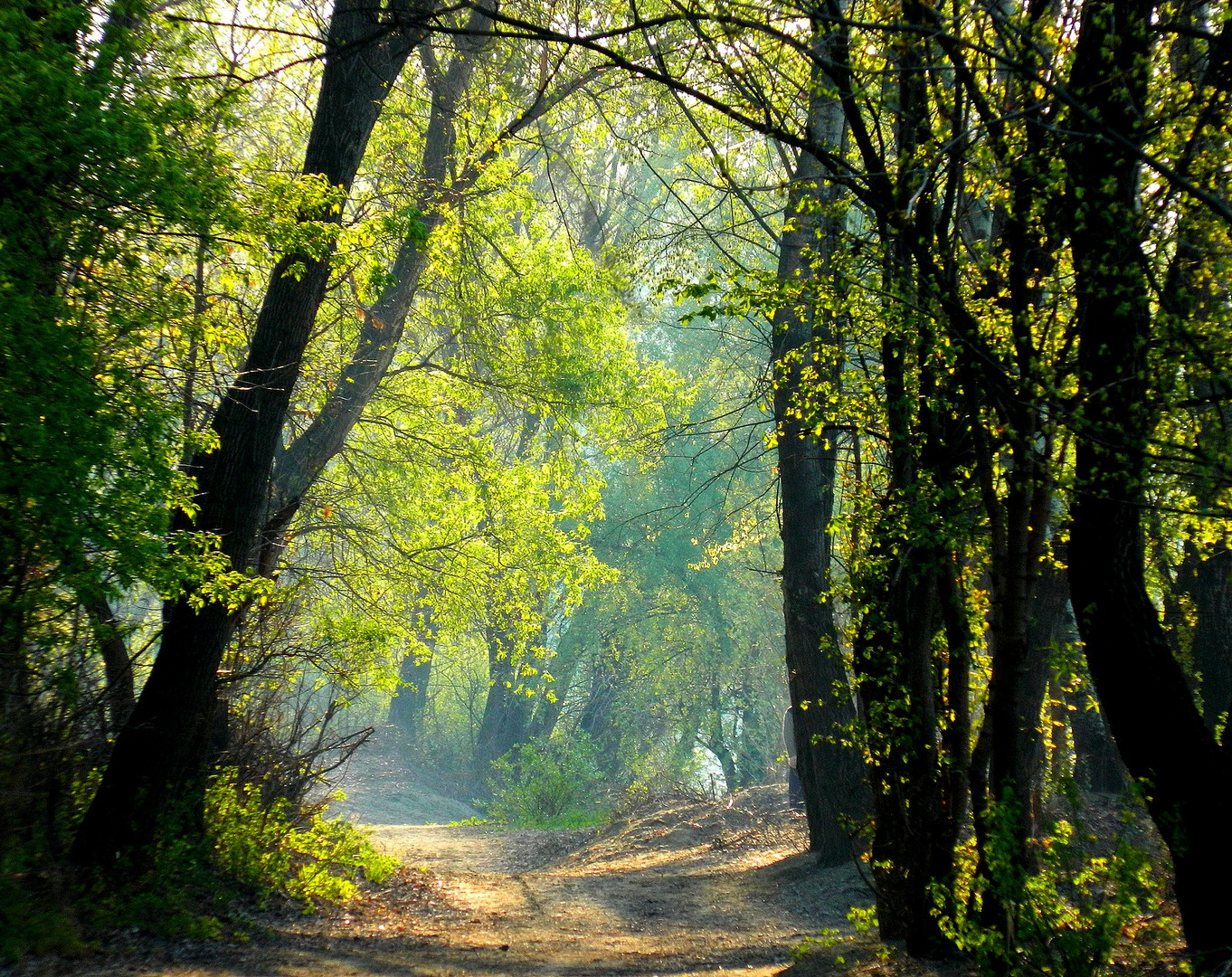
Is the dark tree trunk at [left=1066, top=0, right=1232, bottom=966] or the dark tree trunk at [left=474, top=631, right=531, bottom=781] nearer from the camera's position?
the dark tree trunk at [left=1066, top=0, right=1232, bottom=966]

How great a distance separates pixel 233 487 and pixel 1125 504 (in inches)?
254

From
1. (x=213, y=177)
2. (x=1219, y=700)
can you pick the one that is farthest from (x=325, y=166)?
(x=1219, y=700)

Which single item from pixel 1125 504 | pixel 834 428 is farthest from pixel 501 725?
pixel 1125 504

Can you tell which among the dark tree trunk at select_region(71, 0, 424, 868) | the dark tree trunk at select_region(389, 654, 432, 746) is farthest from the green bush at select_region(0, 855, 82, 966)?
the dark tree trunk at select_region(389, 654, 432, 746)

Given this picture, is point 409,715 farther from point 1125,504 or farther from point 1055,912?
point 1125,504

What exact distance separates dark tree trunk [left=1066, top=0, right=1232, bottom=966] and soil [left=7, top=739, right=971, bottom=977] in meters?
1.90

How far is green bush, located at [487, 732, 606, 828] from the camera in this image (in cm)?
2339

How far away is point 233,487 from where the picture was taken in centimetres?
784

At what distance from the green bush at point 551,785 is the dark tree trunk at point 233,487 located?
14.0 meters

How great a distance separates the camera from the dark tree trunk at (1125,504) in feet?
14.9

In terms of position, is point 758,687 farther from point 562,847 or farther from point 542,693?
point 562,847

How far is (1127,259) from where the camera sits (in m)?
4.70

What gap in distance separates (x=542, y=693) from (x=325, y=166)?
991 inches

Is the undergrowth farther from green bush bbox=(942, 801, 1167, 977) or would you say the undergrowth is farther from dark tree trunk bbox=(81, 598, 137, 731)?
green bush bbox=(942, 801, 1167, 977)
